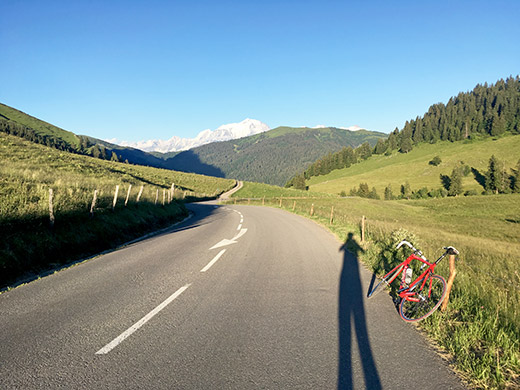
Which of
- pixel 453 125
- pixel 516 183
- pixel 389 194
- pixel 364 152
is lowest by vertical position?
pixel 389 194

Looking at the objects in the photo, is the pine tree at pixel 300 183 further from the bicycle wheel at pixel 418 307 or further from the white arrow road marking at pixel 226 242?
the bicycle wheel at pixel 418 307

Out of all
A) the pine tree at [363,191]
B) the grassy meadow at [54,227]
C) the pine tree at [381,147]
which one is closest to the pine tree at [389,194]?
the pine tree at [363,191]

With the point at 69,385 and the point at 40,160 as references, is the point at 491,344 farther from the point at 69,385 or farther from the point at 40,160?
the point at 40,160

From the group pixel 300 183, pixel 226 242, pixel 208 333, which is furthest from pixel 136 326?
pixel 300 183

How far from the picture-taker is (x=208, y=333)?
409 cm

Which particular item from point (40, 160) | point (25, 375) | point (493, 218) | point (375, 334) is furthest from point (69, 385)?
point (493, 218)

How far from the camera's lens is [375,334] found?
4.25 m

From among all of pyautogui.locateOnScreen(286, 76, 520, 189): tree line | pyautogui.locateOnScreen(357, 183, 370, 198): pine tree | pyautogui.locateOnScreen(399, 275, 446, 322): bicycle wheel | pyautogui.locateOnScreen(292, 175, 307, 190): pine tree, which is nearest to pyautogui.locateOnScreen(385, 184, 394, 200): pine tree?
pyautogui.locateOnScreen(357, 183, 370, 198): pine tree

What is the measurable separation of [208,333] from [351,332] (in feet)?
7.17

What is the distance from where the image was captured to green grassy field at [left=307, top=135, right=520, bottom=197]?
98625 mm

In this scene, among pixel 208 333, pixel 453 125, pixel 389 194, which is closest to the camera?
pixel 208 333

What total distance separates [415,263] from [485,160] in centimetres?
12499

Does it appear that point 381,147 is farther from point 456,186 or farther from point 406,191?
point 456,186

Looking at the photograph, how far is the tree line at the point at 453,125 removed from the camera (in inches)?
5561
